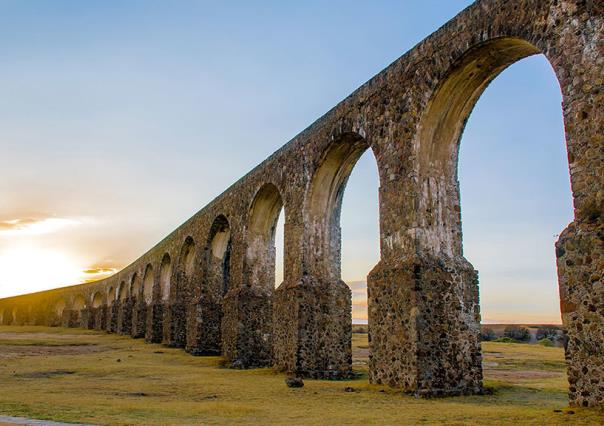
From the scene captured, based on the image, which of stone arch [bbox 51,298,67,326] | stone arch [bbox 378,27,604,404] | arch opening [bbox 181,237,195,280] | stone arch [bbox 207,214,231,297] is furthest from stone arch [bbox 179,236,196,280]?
stone arch [bbox 51,298,67,326]

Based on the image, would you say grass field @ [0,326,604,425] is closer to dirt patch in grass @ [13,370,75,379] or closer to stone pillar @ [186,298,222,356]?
dirt patch in grass @ [13,370,75,379]

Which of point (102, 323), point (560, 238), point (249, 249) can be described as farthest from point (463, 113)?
point (102, 323)

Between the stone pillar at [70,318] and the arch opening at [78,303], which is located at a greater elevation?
the arch opening at [78,303]

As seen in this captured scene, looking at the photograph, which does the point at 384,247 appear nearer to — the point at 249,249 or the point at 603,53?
the point at 603,53

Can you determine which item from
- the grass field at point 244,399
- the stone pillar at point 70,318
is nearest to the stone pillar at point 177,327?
the grass field at point 244,399

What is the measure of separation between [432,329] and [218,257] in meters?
14.3

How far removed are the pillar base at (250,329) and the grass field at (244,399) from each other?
1.07 m

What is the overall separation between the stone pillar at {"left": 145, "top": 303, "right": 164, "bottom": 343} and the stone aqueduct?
437 inches

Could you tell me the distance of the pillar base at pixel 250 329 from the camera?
17.6 metres

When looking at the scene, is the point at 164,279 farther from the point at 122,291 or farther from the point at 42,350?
the point at 122,291

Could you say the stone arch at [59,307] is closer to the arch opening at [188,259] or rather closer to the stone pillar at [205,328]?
the arch opening at [188,259]

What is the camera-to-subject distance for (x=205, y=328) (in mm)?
22234

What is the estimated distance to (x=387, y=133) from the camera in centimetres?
1172

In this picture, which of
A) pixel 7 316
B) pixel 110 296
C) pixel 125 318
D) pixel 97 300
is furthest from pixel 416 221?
pixel 7 316
